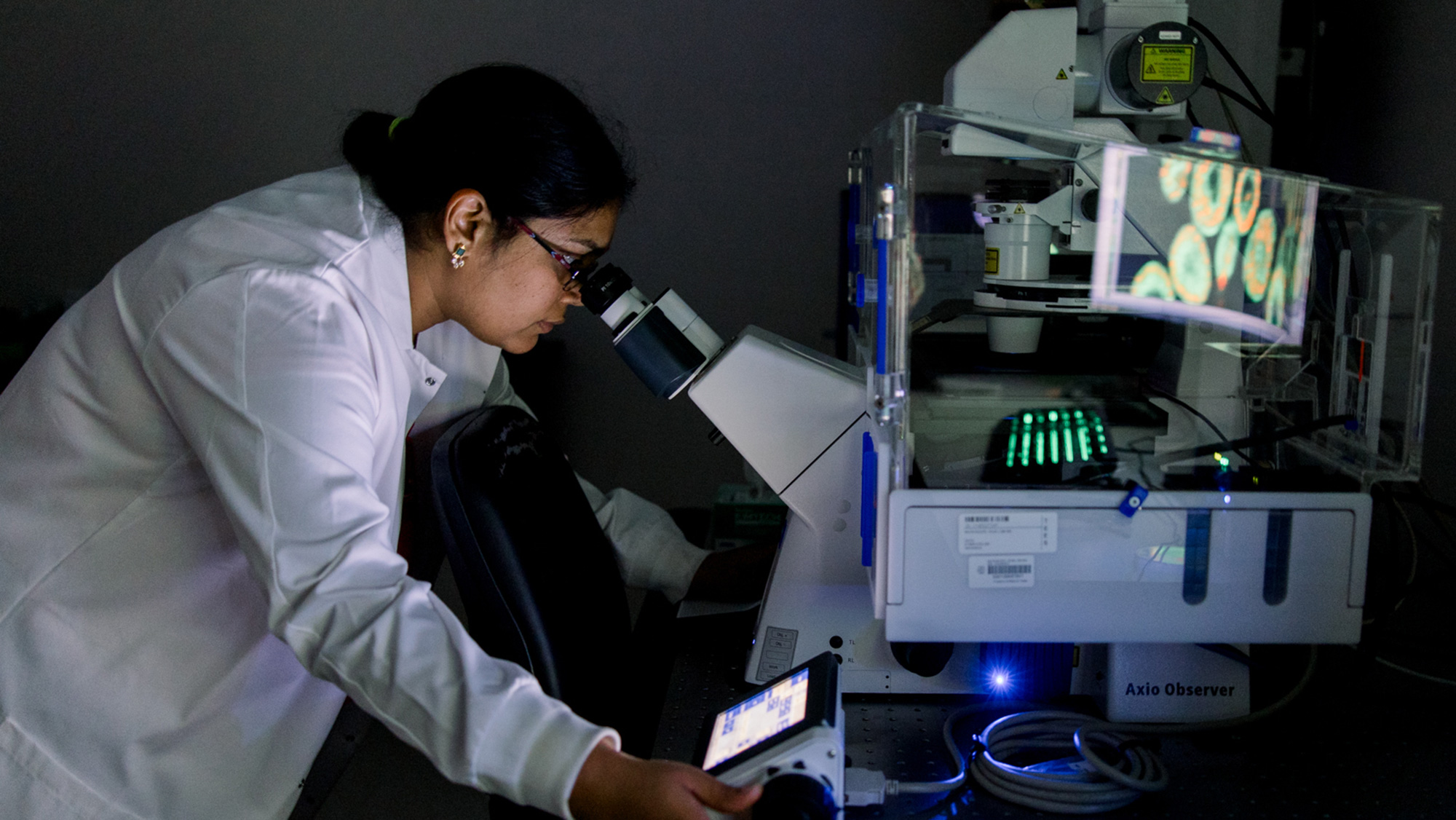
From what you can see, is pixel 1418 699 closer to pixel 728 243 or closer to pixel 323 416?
pixel 323 416

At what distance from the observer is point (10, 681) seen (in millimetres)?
1039

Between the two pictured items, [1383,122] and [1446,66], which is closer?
[1446,66]

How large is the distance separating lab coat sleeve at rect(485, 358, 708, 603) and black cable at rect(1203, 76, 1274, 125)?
3.39ft

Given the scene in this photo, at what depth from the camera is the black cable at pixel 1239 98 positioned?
1.55 meters

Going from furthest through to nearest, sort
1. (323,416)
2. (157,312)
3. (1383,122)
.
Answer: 1. (1383,122)
2. (157,312)
3. (323,416)

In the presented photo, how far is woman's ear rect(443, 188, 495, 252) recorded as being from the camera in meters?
1.11

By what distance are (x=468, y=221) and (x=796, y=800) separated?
2.31 ft

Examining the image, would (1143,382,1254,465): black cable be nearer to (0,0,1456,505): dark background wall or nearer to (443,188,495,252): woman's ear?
(443,188,495,252): woman's ear

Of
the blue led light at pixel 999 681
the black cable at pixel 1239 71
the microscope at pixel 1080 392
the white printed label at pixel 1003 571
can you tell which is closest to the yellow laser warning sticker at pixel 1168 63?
the microscope at pixel 1080 392

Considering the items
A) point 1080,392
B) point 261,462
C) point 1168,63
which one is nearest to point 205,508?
point 261,462

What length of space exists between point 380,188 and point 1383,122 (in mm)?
1549

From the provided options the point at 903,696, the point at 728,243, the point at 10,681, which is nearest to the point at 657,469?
the point at 728,243

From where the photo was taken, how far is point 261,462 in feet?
2.83

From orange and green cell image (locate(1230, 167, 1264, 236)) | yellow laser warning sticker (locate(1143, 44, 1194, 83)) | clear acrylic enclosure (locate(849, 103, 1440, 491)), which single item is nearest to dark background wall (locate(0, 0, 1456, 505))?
yellow laser warning sticker (locate(1143, 44, 1194, 83))
